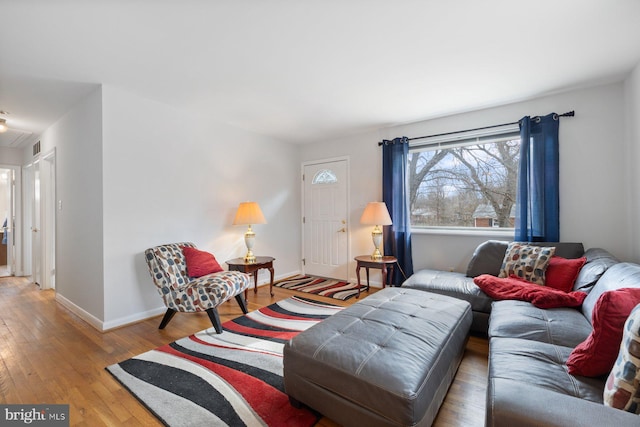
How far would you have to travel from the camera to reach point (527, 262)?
2625 mm

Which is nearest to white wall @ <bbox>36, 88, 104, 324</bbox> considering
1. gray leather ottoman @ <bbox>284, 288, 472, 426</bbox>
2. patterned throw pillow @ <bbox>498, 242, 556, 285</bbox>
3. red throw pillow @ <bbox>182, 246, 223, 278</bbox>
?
red throw pillow @ <bbox>182, 246, 223, 278</bbox>

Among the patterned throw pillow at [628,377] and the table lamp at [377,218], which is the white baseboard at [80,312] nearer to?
the table lamp at [377,218]

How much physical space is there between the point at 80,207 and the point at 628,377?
4275mm

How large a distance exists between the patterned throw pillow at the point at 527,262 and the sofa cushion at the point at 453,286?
1.23 ft

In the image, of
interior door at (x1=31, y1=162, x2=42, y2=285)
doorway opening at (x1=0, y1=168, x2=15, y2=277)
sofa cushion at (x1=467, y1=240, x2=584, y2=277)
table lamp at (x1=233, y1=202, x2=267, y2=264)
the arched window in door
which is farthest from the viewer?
doorway opening at (x1=0, y1=168, x2=15, y2=277)

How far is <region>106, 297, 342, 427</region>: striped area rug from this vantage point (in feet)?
5.18

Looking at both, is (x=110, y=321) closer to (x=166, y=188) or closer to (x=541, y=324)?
(x=166, y=188)

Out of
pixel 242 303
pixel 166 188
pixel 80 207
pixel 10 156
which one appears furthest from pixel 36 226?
pixel 242 303

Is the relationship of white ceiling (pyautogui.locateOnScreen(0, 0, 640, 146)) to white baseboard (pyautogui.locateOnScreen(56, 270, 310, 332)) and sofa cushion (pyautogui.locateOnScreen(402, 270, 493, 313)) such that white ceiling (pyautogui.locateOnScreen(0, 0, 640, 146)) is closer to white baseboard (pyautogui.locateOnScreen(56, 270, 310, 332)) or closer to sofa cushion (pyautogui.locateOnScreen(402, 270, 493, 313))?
sofa cushion (pyautogui.locateOnScreen(402, 270, 493, 313))

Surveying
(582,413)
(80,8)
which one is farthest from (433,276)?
(80,8)

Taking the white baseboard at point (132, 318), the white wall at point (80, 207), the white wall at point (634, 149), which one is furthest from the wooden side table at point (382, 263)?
the white wall at point (80, 207)

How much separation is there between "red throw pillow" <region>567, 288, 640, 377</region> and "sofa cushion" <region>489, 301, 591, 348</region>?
1.18ft

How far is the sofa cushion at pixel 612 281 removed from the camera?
1.65 m

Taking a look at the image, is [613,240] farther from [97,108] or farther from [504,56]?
[97,108]
